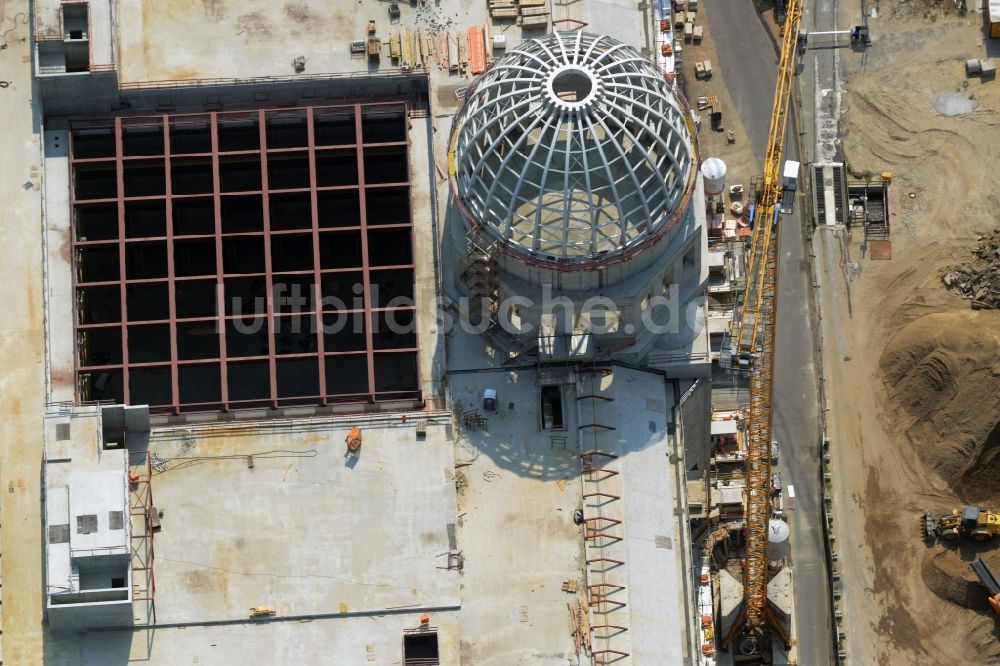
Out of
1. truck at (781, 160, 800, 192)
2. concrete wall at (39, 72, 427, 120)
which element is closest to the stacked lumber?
concrete wall at (39, 72, 427, 120)

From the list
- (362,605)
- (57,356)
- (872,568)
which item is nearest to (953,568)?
(872,568)

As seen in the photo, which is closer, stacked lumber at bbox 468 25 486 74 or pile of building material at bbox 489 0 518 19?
stacked lumber at bbox 468 25 486 74

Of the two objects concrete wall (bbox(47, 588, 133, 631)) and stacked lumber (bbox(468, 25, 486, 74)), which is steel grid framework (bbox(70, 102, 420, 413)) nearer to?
stacked lumber (bbox(468, 25, 486, 74))

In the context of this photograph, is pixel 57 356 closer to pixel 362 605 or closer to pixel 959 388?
pixel 362 605

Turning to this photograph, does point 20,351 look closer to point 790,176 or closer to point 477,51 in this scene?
point 477,51

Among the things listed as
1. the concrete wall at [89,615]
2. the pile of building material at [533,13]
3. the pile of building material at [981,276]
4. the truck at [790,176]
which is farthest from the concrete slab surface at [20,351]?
the pile of building material at [981,276]

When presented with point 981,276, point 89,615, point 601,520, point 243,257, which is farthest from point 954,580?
point 89,615

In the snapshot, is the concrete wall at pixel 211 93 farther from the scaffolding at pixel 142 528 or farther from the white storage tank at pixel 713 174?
the scaffolding at pixel 142 528
